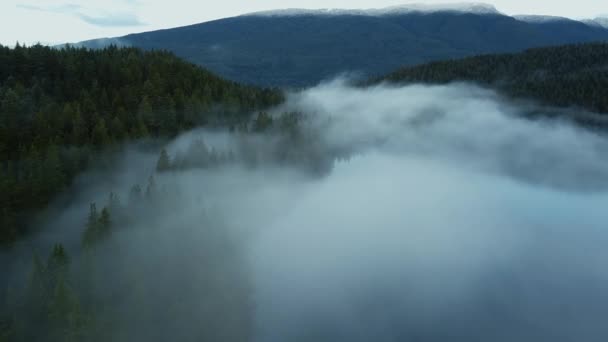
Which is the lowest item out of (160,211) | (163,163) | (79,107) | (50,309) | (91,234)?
(50,309)

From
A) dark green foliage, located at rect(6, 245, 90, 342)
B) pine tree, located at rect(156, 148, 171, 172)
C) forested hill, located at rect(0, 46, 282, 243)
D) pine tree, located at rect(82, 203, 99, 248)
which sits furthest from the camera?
pine tree, located at rect(156, 148, 171, 172)

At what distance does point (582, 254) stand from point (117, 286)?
15215 centimetres

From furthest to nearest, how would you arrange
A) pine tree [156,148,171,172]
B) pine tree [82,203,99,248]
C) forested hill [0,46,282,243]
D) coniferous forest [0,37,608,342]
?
pine tree [156,148,171,172] → forested hill [0,46,282,243] → pine tree [82,203,99,248] → coniferous forest [0,37,608,342]

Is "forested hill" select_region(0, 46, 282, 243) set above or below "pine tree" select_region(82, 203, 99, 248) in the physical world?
above

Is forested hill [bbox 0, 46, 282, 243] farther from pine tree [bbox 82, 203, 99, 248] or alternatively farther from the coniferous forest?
pine tree [bbox 82, 203, 99, 248]

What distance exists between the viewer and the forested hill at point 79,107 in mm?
66000

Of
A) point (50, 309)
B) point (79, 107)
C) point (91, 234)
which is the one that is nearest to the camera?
point (50, 309)

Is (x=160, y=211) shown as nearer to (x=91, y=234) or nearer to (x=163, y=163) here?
(x=91, y=234)

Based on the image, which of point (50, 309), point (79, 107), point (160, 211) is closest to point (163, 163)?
point (160, 211)

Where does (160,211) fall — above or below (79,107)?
below

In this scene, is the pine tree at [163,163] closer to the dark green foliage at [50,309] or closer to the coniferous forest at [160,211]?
the coniferous forest at [160,211]

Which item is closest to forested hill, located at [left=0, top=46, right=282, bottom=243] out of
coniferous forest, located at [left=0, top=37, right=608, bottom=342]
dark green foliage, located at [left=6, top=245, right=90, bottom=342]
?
coniferous forest, located at [left=0, top=37, right=608, bottom=342]

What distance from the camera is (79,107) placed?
9138cm

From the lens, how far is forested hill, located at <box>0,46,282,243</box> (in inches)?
2598
